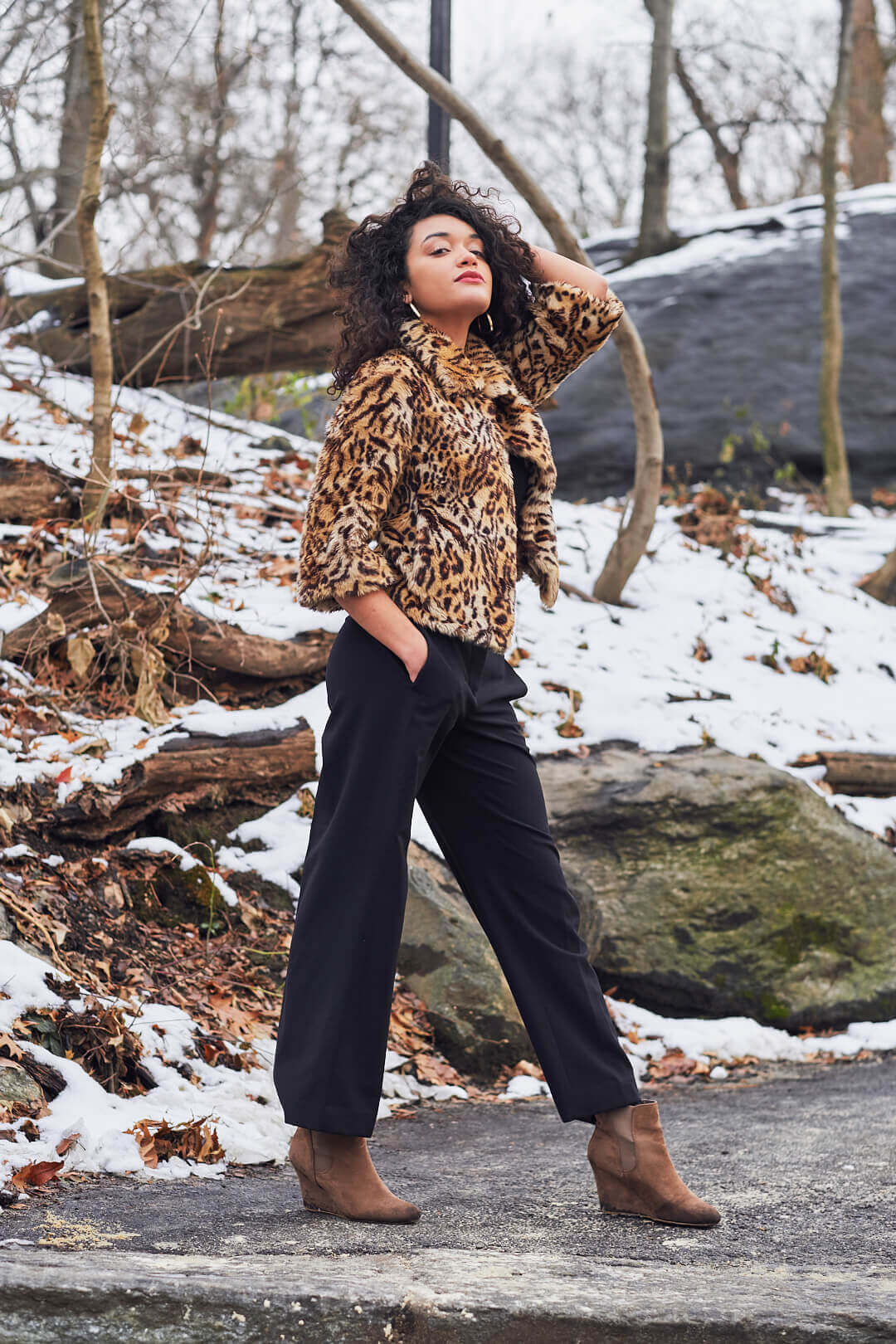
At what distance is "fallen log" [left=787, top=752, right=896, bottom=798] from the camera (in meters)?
6.38

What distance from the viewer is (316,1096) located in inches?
92.0

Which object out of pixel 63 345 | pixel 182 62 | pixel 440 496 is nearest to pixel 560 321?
pixel 440 496

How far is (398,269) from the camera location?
9.11ft

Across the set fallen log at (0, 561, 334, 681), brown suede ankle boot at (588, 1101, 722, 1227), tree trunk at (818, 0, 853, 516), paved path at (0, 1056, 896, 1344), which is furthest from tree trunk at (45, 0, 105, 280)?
brown suede ankle boot at (588, 1101, 722, 1227)

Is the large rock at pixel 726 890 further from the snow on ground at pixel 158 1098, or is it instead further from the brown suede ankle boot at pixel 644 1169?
the brown suede ankle boot at pixel 644 1169

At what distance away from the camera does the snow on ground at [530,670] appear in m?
3.20

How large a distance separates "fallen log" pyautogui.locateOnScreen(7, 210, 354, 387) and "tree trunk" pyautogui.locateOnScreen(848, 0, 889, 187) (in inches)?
491

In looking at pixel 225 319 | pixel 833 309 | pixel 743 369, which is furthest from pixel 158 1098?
pixel 743 369

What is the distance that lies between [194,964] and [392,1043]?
2.41ft

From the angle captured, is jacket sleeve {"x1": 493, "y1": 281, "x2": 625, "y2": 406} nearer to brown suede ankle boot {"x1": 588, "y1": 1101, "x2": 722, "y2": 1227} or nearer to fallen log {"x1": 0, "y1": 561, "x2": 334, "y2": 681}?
brown suede ankle boot {"x1": 588, "y1": 1101, "x2": 722, "y2": 1227}

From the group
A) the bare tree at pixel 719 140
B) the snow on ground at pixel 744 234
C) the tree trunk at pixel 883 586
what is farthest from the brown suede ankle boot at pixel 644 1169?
the bare tree at pixel 719 140

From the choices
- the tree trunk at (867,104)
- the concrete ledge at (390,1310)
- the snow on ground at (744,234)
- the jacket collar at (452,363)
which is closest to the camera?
the concrete ledge at (390,1310)

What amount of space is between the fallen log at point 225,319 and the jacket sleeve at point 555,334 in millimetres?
5143

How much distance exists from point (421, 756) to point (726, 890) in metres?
3.18
